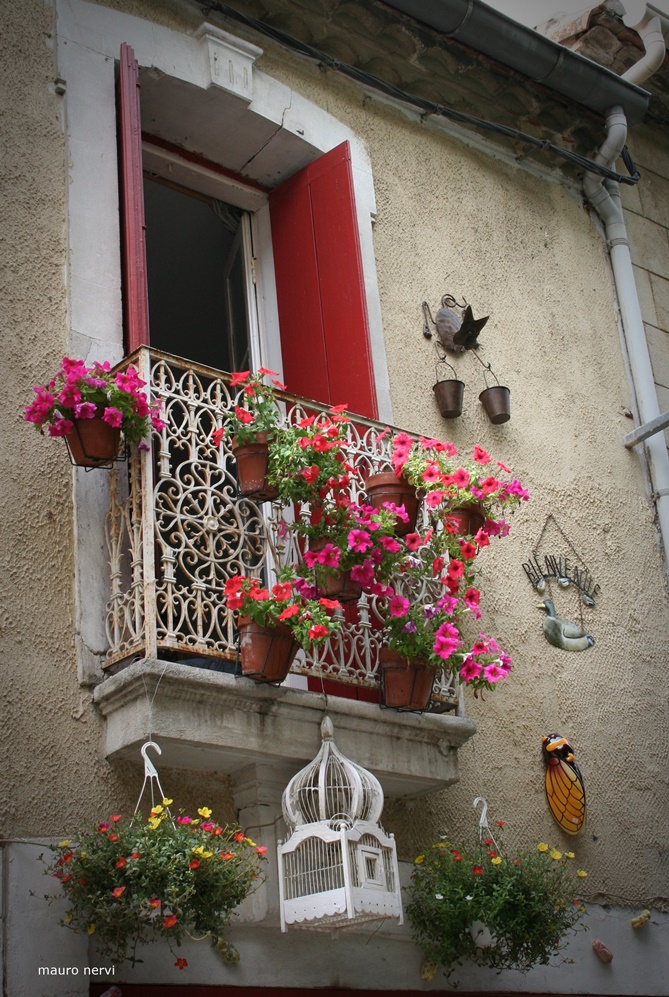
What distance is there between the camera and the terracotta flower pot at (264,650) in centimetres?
490

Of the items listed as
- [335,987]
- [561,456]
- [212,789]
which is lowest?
[335,987]

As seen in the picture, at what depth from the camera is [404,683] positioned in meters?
5.32

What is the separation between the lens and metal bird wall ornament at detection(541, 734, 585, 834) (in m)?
6.07

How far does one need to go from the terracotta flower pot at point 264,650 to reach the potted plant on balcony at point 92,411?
2.79 ft

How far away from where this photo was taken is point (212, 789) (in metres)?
5.09

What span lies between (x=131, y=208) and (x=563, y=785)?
10.9 feet

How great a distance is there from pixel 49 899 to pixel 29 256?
2698mm

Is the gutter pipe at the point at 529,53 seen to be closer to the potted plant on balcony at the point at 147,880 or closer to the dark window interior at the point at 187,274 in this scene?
the dark window interior at the point at 187,274

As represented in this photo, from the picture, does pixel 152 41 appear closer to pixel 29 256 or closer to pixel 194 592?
pixel 29 256

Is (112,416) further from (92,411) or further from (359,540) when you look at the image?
(359,540)

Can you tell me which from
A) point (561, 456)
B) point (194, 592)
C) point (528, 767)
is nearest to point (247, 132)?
point (561, 456)

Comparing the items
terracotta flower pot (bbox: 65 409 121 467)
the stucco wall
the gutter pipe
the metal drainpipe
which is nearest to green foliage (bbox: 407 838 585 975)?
the stucco wall

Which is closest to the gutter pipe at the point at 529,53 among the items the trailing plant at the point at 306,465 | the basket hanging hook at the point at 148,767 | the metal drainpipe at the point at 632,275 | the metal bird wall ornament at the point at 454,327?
the metal drainpipe at the point at 632,275

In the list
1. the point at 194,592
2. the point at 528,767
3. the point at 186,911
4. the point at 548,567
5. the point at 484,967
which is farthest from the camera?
the point at 548,567
